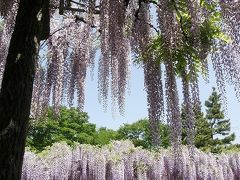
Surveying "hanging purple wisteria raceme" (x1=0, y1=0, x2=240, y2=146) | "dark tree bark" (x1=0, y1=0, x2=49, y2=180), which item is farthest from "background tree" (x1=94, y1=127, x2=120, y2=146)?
"dark tree bark" (x1=0, y1=0, x2=49, y2=180)

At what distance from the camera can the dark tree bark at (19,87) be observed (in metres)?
3.97

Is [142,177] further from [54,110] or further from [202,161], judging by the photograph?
[54,110]

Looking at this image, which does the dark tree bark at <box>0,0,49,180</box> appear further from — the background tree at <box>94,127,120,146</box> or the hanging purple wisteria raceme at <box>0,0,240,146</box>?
the background tree at <box>94,127,120,146</box>

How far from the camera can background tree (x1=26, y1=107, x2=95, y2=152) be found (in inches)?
1443

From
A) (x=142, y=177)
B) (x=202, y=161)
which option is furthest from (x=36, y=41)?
(x=202, y=161)

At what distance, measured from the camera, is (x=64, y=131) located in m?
37.8

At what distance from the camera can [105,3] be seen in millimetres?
5516

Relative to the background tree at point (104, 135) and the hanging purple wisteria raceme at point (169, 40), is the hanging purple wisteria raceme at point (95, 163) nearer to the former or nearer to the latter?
the hanging purple wisteria raceme at point (169, 40)

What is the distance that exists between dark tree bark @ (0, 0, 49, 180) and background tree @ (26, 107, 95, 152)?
31.8 meters

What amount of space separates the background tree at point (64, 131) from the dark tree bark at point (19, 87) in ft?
104

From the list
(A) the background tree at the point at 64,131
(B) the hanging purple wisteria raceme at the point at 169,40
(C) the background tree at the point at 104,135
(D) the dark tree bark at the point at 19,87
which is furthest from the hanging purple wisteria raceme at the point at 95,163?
(C) the background tree at the point at 104,135

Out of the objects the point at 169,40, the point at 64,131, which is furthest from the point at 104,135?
the point at 169,40

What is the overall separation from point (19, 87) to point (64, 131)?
34.0m

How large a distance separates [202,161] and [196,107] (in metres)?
10.4
